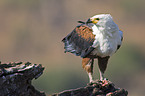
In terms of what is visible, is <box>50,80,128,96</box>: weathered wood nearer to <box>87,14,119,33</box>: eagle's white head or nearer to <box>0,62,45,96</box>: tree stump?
<box>0,62,45,96</box>: tree stump

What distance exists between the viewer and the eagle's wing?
4301 millimetres

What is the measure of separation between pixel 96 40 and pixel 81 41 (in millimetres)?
337

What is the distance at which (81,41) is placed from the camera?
14.7 ft

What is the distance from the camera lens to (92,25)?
4.44m

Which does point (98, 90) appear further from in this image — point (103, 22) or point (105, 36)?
point (103, 22)

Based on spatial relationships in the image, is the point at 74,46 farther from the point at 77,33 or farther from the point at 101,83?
the point at 101,83

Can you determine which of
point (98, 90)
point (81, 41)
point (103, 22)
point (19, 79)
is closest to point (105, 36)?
point (103, 22)

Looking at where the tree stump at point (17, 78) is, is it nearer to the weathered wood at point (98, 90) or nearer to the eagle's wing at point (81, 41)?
the weathered wood at point (98, 90)

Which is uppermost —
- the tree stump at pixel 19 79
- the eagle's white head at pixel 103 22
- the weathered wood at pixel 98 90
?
the eagle's white head at pixel 103 22

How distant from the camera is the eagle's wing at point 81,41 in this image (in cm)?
430

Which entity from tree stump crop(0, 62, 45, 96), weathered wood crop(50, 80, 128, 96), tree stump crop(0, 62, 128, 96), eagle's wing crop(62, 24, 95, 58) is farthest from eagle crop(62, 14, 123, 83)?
tree stump crop(0, 62, 45, 96)

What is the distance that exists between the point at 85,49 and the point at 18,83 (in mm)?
1598

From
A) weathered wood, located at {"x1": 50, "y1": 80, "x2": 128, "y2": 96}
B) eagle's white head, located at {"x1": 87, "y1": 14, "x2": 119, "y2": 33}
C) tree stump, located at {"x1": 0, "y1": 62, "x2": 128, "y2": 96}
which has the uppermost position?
eagle's white head, located at {"x1": 87, "y1": 14, "x2": 119, "y2": 33}

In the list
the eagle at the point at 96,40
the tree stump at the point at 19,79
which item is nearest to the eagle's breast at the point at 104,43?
the eagle at the point at 96,40
